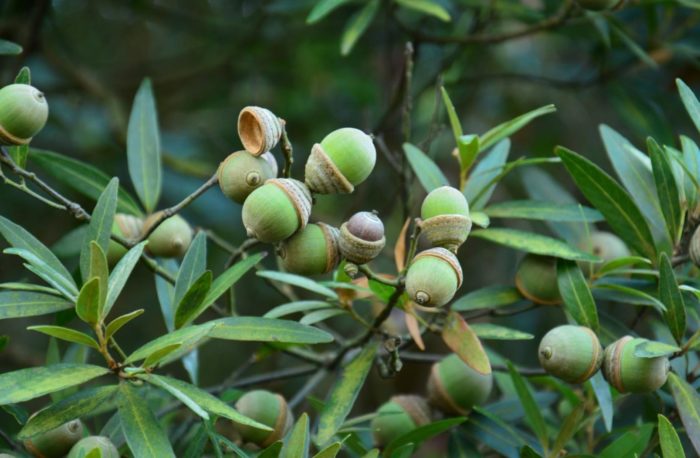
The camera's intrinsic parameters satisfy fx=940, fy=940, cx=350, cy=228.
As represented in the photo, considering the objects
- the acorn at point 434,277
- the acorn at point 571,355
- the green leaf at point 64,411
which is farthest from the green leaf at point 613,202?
the green leaf at point 64,411

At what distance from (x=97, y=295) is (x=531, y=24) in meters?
1.21

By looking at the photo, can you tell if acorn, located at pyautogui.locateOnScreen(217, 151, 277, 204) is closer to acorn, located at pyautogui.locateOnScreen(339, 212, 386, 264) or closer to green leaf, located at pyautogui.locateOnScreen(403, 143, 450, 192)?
acorn, located at pyautogui.locateOnScreen(339, 212, 386, 264)

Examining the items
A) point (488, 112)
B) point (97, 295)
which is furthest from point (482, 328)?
point (488, 112)

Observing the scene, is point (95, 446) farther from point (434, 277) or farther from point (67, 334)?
point (434, 277)

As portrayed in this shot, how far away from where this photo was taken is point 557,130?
2.60m

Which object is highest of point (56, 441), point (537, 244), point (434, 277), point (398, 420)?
point (434, 277)

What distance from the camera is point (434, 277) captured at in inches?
37.1

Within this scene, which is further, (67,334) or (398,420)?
(398,420)

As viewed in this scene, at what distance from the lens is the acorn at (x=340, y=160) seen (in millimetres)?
980

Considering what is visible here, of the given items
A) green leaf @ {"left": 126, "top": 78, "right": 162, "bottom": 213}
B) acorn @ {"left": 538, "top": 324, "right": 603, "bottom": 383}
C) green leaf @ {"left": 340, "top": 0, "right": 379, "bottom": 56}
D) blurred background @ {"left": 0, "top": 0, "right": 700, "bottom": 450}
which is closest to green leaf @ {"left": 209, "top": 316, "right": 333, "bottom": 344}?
acorn @ {"left": 538, "top": 324, "right": 603, "bottom": 383}

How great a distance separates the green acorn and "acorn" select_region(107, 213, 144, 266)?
292mm

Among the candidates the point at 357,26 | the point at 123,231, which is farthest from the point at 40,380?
the point at 357,26

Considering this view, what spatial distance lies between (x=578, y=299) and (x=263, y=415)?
0.42 m

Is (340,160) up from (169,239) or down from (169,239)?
up
